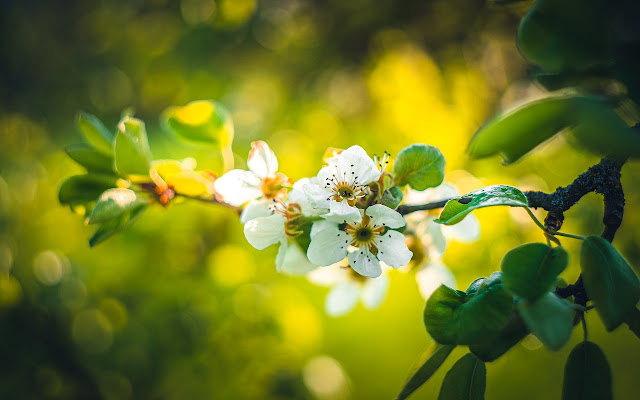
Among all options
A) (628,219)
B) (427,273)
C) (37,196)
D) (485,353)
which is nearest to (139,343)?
(37,196)

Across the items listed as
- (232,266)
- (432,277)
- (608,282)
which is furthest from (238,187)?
(232,266)

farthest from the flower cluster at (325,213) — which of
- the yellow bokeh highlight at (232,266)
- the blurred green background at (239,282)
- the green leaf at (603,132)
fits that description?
the yellow bokeh highlight at (232,266)

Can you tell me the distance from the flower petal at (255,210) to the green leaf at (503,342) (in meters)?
0.33

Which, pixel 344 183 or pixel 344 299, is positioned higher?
pixel 344 183

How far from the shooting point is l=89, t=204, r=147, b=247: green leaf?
556mm

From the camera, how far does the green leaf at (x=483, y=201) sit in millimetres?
429

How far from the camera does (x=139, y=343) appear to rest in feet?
4.35

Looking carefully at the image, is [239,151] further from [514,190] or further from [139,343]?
[514,190]

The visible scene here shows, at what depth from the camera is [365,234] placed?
0.56 metres

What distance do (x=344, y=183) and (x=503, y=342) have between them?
272 millimetres

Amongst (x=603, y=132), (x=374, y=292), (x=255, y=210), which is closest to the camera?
(x=603, y=132)

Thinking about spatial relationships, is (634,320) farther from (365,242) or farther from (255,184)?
(255,184)

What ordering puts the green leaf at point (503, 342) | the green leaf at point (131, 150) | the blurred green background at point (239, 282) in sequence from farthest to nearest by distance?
the blurred green background at point (239, 282)
the green leaf at point (131, 150)
the green leaf at point (503, 342)

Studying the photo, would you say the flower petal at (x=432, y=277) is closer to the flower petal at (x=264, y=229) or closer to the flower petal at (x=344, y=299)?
the flower petal at (x=344, y=299)
